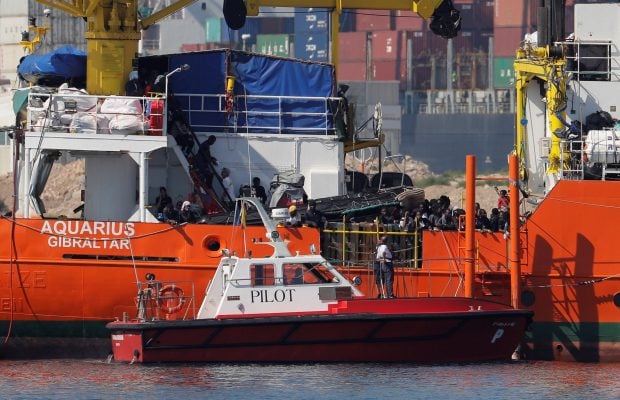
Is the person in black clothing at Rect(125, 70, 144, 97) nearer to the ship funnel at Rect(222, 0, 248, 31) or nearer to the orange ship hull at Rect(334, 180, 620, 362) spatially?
the ship funnel at Rect(222, 0, 248, 31)

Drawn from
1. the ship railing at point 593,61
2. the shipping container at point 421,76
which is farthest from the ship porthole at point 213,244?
the shipping container at point 421,76

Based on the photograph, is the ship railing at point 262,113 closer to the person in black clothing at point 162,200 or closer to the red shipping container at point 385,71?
the person in black clothing at point 162,200

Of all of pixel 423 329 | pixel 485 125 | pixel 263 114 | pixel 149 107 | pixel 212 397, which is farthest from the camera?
pixel 485 125

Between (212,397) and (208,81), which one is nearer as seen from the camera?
(212,397)

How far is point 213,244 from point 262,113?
3.21 meters

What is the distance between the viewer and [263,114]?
25.0 meters

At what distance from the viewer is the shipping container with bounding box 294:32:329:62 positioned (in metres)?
91.3

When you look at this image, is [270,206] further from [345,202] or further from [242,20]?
[242,20]

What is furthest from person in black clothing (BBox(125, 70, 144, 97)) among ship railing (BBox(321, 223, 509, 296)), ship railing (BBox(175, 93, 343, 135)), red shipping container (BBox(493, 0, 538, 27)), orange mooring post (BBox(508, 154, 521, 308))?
red shipping container (BBox(493, 0, 538, 27))

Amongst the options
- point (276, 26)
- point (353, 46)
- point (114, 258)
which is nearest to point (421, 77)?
point (353, 46)

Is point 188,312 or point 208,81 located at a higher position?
point 208,81

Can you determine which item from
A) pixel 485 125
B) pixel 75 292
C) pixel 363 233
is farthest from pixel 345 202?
pixel 485 125

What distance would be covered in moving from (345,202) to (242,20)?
14.0ft

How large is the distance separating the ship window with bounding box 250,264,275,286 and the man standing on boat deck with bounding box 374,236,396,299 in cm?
171
